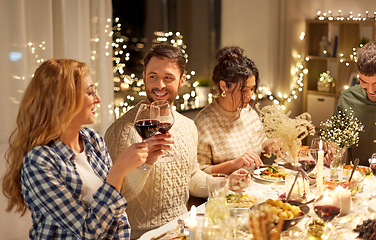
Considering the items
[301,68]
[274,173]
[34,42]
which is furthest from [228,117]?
[301,68]

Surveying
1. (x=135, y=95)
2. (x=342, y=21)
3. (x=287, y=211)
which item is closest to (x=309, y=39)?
(x=342, y=21)

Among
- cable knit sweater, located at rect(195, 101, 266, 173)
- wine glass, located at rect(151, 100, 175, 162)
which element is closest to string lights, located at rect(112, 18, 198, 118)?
cable knit sweater, located at rect(195, 101, 266, 173)

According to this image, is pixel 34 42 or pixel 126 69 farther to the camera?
pixel 126 69

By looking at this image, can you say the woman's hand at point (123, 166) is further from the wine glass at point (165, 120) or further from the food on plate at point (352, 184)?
the food on plate at point (352, 184)

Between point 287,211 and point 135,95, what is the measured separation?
9.21ft

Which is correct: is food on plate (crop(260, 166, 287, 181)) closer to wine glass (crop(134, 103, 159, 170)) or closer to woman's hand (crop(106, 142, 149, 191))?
wine glass (crop(134, 103, 159, 170))

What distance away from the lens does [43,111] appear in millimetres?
1331

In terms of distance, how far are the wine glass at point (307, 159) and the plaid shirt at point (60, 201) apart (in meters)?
1.02

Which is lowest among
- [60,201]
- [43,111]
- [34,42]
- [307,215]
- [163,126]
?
[307,215]

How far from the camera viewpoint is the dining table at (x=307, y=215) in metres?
1.48

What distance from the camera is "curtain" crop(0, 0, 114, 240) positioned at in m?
2.54

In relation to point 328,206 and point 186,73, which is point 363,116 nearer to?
point 328,206

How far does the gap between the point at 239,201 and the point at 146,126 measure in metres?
0.53

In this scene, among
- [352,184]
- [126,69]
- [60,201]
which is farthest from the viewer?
[126,69]
